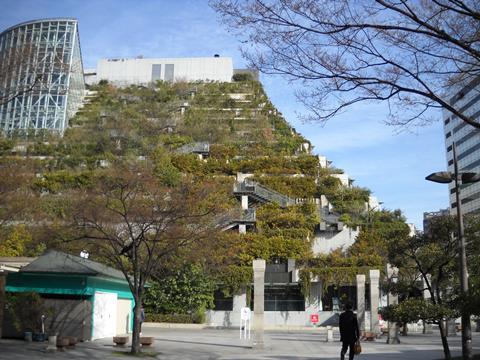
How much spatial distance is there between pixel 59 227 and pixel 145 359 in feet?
24.9

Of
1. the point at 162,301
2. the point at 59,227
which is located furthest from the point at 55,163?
the point at 59,227

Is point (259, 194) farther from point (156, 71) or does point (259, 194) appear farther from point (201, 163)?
point (156, 71)

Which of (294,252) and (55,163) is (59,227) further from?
(55,163)

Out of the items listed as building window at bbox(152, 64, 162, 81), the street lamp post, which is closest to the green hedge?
the street lamp post

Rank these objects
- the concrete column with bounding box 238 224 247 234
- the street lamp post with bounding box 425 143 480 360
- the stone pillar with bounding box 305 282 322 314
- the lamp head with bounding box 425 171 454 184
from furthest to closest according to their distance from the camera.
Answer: the concrete column with bounding box 238 224 247 234 → the stone pillar with bounding box 305 282 322 314 → the lamp head with bounding box 425 171 454 184 → the street lamp post with bounding box 425 143 480 360

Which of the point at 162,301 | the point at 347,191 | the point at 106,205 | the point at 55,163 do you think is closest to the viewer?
the point at 106,205

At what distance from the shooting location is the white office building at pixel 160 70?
358 ft

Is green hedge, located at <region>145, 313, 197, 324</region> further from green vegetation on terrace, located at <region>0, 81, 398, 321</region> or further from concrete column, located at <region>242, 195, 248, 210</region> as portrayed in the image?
concrete column, located at <region>242, 195, 248, 210</region>

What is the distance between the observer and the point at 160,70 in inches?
4387

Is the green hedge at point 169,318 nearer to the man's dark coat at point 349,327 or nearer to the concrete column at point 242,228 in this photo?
the concrete column at point 242,228

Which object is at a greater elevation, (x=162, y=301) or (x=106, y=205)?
(x=106, y=205)

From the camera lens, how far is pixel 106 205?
1970 centimetres

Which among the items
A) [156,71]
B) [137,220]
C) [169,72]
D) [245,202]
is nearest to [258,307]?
[137,220]

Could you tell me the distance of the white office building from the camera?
109 meters
